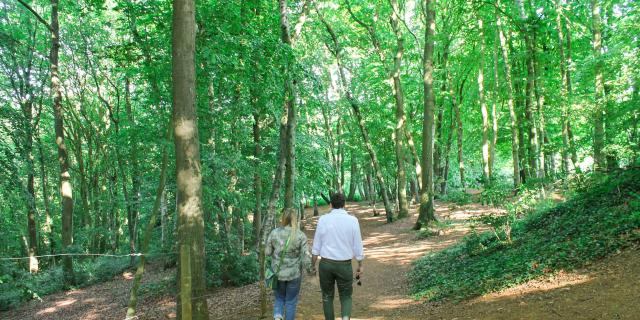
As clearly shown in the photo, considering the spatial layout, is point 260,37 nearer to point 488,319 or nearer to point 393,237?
→ point 488,319

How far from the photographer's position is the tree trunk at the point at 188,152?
532cm

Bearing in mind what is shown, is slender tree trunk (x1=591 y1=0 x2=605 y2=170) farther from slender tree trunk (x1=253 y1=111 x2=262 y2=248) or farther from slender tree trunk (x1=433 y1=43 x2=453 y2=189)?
slender tree trunk (x1=433 y1=43 x2=453 y2=189)

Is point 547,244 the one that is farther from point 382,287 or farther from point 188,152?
point 188,152

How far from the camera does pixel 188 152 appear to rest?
5402 mm

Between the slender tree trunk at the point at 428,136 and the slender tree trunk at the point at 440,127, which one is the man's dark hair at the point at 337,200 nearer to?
the slender tree trunk at the point at 428,136

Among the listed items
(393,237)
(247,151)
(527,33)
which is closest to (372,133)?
(393,237)

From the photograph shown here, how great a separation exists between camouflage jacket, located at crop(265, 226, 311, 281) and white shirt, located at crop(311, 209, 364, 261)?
1.14ft

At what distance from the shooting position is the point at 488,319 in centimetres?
523

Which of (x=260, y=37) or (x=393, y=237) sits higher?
(x=260, y=37)

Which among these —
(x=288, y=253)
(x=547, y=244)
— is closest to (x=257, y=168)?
(x=288, y=253)

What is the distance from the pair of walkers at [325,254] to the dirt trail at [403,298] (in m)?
1.77

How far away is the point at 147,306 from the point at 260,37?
301 inches

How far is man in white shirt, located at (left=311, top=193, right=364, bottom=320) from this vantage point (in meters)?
5.12

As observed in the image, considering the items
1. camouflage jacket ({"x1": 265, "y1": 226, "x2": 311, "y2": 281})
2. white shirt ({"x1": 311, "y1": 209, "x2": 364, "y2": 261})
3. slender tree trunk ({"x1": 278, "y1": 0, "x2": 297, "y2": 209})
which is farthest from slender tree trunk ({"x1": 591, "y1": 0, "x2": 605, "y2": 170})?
camouflage jacket ({"x1": 265, "y1": 226, "x2": 311, "y2": 281})
